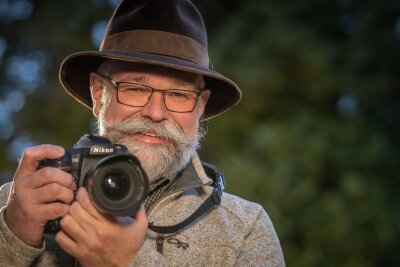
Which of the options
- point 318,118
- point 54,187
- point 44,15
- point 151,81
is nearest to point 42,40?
point 44,15

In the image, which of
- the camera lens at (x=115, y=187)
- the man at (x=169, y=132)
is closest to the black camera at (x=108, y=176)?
the camera lens at (x=115, y=187)

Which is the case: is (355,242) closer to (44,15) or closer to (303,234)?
(303,234)

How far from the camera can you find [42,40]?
7.54 metres

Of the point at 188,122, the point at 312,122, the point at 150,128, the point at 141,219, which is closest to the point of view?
the point at 141,219

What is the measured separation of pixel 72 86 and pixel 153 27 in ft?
1.64

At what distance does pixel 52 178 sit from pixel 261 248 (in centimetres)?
84

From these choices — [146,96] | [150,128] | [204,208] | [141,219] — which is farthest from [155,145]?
[141,219]

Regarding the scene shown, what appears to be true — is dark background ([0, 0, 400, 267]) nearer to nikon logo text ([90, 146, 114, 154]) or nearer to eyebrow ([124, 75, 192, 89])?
eyebrow ([124, 75, 192, 89])

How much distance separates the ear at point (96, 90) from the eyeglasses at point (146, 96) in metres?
0.17

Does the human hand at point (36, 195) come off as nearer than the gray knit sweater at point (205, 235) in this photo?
Yes

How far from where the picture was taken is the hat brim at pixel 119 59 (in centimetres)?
245

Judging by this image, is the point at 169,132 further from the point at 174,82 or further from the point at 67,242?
the point at 67,242

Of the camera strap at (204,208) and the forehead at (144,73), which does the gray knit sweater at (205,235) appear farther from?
the forehead at (144,73)

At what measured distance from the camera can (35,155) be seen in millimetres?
1998
